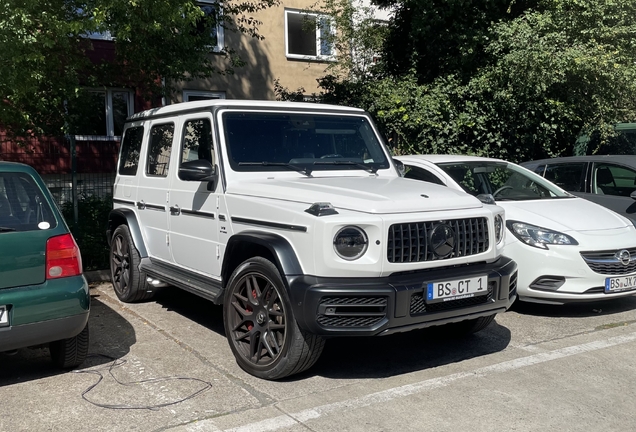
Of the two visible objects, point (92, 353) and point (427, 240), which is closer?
point (427, 240)

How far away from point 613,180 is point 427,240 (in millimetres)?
4912

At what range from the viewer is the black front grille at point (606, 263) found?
635 centimetres

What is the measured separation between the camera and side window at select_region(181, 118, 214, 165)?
5.64 metres

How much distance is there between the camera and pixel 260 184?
514cm

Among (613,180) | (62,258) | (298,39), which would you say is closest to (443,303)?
(62,258)

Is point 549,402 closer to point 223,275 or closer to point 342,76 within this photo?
point 223,275

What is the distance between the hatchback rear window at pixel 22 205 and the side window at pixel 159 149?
67.4 inches

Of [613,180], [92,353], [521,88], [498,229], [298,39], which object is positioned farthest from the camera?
[298,39]

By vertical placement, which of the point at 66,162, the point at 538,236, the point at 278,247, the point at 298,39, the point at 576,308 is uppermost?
the point at 298,39

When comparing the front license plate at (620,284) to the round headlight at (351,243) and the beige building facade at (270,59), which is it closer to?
the round headlight at (351,243)

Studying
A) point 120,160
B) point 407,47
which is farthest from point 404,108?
point 120,160

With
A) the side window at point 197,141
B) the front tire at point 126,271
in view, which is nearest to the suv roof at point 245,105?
the side window at point 197,141

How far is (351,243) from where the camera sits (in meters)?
4.39

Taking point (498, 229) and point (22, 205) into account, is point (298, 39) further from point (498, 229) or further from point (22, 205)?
point (22, 205)
